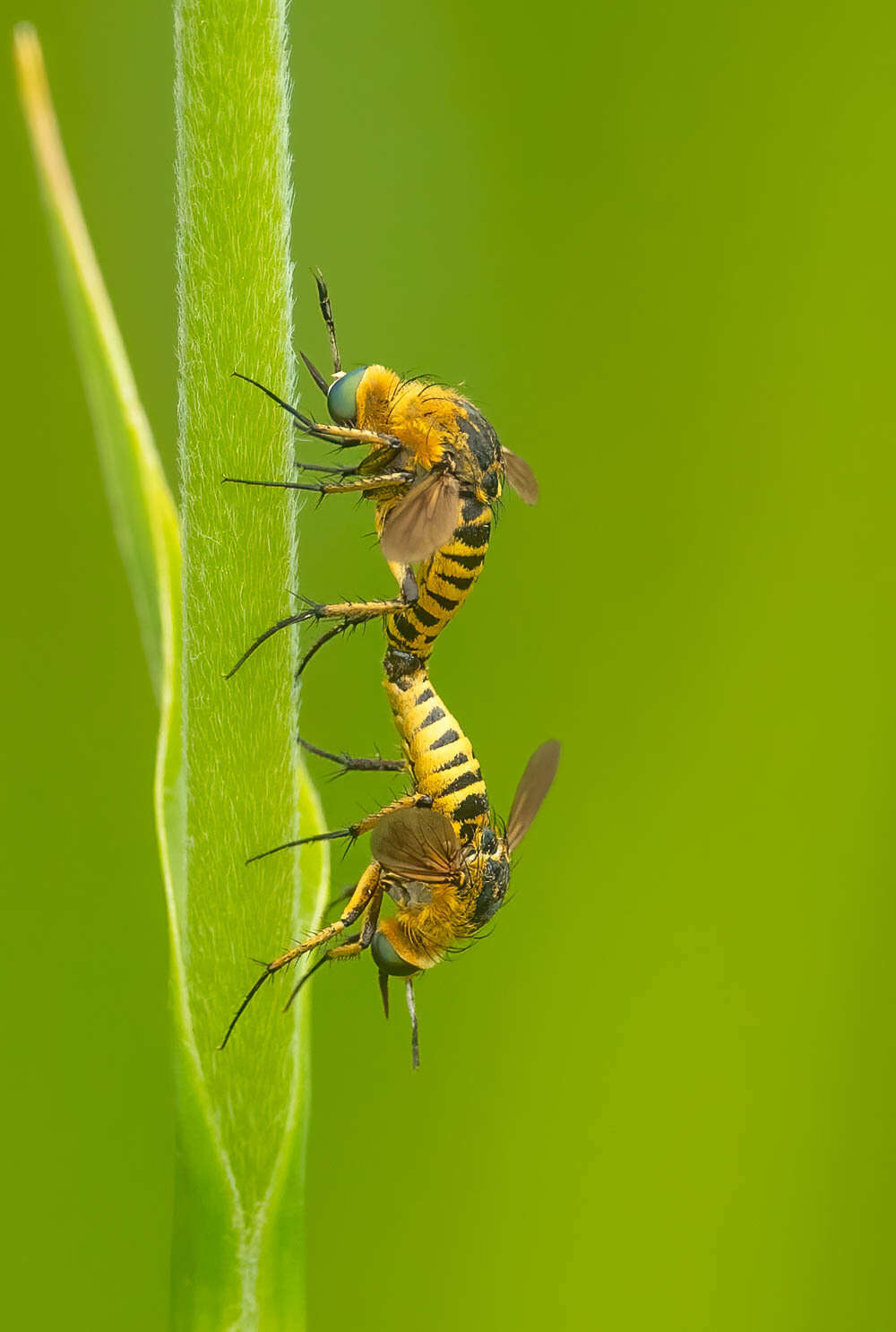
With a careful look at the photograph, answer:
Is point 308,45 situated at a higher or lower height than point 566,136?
higher

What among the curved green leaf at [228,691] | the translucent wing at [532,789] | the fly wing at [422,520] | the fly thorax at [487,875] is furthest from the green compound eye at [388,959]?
the curved green leaf at [228,691]

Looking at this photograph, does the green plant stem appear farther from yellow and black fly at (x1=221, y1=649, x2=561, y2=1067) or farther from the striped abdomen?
the striped abdomen

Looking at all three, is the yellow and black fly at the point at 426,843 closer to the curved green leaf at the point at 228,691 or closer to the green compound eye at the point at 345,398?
the green compound eye at the point at 345,398

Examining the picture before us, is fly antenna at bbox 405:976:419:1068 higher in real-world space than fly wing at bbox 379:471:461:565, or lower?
lower

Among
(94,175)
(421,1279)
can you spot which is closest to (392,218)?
(94,175)

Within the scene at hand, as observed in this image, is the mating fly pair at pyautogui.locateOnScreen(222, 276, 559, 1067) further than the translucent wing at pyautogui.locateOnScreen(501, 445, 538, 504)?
No

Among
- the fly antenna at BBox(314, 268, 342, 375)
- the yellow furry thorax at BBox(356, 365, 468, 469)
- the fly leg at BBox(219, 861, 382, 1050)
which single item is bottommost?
the fly leg at BBox(219, 861, 382, 1050)

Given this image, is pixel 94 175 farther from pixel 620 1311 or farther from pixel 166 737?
pixel 620 1311

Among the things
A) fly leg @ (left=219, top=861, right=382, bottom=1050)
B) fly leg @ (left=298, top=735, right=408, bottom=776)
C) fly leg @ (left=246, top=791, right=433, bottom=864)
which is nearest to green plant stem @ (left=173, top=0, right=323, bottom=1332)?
fly leg @ (left=219, top=861, right=382, bottom=1050)
